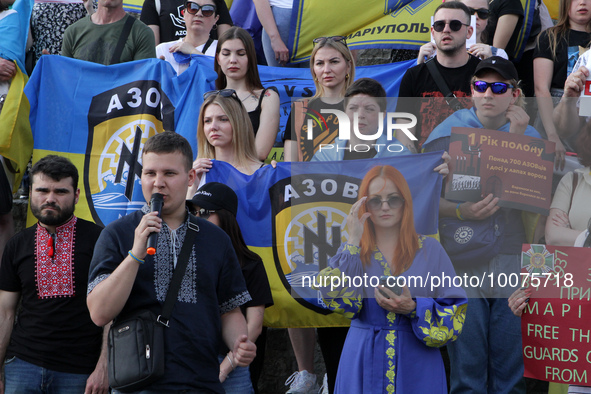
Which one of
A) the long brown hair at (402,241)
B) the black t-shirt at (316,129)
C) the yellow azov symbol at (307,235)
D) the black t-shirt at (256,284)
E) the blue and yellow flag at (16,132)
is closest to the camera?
the long brown hair at (402,241)

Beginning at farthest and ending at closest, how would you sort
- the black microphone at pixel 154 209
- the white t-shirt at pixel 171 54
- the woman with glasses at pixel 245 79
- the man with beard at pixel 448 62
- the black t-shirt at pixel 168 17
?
the black t-shirt at pixel 168 17 < the white t-shirt at pixel 171 54 < the woman with glasses at pixel 245 79 < the man with beard at pixel 448 62 < the black microphone at pixel 154 209

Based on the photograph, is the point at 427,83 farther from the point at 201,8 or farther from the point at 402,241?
the point at 201,8

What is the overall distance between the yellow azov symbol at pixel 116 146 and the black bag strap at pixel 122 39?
2.36ft

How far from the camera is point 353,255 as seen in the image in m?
4.00

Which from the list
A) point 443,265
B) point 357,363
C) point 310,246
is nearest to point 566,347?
point 443,265

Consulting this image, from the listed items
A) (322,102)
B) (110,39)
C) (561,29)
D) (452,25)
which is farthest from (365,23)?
(110,39)

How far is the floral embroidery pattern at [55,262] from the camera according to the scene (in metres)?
4.47

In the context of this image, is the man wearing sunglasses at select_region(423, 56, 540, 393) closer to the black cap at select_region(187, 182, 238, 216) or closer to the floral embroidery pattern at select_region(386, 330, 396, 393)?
the floral embroidery pattern at select_region(386, 330, 396, 393)

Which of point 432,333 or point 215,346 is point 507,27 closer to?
point 432,333

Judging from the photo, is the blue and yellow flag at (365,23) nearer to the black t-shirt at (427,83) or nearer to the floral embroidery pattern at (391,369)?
the black t-shirt at (427,83)

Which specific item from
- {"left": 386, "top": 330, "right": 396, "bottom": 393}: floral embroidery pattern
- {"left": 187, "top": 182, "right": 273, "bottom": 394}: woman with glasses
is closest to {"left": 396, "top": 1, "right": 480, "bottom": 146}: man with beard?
{"left": 187, "top": 182, "right": 273, "bottom": 394}: woman with glasses

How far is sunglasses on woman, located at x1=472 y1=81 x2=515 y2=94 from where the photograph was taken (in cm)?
478

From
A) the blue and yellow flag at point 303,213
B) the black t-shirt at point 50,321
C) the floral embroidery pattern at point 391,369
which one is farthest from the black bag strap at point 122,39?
the floral embroidery pattern at point 391,369

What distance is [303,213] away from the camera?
492cm
